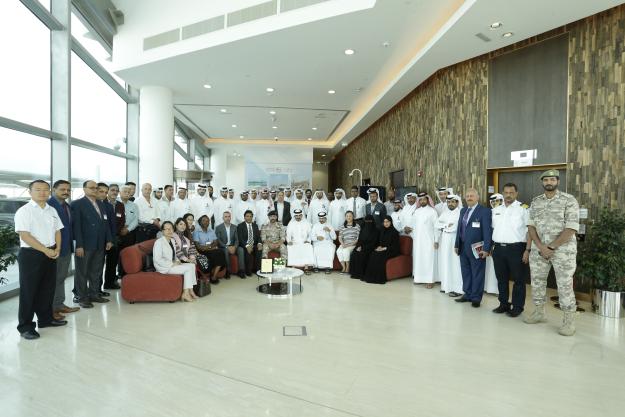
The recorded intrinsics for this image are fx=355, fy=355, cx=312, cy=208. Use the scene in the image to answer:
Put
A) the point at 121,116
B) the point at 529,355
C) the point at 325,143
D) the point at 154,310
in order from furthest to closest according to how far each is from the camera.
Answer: the point at 325,143 < the point at 121,116 < the point at 154,310 < the point at 529,355

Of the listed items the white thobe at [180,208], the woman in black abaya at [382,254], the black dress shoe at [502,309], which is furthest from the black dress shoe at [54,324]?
the black dress shoe at [502,309]

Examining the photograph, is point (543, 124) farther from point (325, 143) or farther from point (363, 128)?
point (325, 143)

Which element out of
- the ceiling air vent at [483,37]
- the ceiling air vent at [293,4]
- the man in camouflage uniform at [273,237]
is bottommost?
the man in camouflage uniform at [273,237]

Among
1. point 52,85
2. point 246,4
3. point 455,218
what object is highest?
point 246,4

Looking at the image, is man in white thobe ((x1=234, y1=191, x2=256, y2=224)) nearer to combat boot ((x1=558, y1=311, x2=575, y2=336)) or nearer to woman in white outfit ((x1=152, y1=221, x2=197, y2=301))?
woman in white outfit ((x1=152, y1=221, x2=197, y2=301))

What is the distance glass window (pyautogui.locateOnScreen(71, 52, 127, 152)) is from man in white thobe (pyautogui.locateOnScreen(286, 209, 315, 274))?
4326mm

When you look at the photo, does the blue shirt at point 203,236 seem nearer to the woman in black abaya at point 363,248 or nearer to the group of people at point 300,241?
the group of people at point 300,241

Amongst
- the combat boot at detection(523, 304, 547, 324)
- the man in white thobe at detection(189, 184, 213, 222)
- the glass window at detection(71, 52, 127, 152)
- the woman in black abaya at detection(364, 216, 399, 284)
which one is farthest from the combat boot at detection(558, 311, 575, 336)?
the glass window at detection(71, 52, 127, 152)

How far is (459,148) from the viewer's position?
7.29 meters

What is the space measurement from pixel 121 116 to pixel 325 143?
10.6 metres

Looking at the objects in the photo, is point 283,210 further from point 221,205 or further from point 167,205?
point 167,205

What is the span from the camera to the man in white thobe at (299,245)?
723cm

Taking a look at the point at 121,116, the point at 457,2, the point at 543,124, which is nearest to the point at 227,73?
the point at 121,116

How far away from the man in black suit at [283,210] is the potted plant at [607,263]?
6036 millimetres
